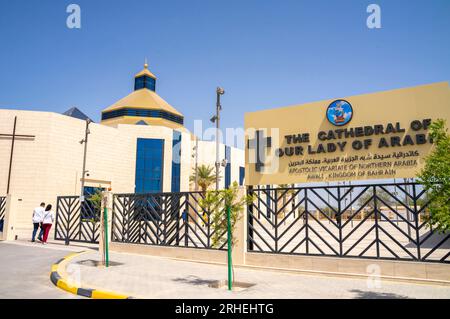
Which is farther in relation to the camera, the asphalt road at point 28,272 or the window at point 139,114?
the window at point 139,114

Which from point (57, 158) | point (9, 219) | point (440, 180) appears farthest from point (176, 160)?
point (440, 180)

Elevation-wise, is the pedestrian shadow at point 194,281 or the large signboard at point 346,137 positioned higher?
the large signboard at point 346,137

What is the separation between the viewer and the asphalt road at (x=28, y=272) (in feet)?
22.8

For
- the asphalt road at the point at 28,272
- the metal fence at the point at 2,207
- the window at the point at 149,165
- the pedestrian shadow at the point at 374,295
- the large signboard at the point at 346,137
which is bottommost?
the asphalt road at the point at 28,272

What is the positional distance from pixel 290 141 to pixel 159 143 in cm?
3523

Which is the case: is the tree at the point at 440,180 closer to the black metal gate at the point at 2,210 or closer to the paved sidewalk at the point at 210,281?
the paved sidewalk at the point at 210,281

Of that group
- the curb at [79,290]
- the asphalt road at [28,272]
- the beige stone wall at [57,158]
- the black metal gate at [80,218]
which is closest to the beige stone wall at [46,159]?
the beige stone wall at [57,158]

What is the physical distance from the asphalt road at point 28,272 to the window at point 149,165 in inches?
1109

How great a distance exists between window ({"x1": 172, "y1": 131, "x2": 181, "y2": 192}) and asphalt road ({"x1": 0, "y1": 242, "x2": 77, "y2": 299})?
1252 inches

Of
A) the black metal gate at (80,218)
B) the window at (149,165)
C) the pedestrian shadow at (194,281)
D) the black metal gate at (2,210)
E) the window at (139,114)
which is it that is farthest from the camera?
the window at (139,114)

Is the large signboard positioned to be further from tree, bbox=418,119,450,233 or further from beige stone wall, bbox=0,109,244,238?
beige stone wall, bbox=0,109,244,238

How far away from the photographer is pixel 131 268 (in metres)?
9.83

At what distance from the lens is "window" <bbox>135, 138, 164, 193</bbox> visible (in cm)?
4303
